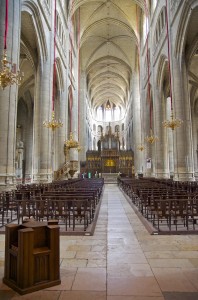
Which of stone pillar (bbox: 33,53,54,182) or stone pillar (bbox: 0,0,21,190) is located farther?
stone pillar (bbox: 33,53,54,182)

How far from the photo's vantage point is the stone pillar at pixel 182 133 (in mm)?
17562

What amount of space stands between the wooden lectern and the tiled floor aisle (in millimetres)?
110

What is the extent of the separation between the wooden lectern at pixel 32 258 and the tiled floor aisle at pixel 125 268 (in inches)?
4.3

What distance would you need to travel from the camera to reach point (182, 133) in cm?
1786

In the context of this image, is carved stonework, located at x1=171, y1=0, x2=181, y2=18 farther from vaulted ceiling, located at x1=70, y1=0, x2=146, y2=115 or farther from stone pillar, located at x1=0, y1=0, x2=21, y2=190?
stone pillar, located at x1=0, y1=0, x2=21, y2=190

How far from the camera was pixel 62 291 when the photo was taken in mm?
2938

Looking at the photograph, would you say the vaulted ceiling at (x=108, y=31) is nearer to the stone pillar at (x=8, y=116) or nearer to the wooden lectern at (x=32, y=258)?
the stone pillar at (x=8, y=116)

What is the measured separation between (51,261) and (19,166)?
98.3ft

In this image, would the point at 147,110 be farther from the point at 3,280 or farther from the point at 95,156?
the point at 3,280

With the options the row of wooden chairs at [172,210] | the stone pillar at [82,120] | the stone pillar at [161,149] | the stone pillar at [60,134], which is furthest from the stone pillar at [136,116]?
the row of wooden chairs at [172,210]

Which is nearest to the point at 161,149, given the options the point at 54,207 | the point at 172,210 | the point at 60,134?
the point at 60,134

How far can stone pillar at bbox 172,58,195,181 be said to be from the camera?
17.6 m

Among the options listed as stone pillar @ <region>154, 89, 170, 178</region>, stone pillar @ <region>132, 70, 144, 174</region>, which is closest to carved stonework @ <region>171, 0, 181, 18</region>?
stone pillar @ <region>154, 89, 170, 178</region>

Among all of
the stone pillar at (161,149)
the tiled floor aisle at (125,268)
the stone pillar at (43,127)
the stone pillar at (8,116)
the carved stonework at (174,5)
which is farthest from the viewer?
the stone pillar at (161,149)
